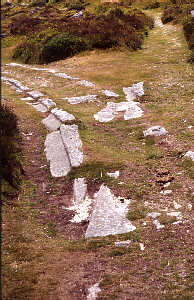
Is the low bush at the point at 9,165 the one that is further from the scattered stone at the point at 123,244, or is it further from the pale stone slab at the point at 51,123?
the scattered stone at the point at 123,244

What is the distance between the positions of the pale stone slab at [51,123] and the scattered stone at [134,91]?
4.44 m

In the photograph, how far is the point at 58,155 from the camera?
41.4ft

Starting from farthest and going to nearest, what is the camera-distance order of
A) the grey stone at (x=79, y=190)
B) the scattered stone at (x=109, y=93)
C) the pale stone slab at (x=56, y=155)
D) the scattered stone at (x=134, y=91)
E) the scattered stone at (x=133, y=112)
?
the scattered stone at (x=109, y=93)
the scattered stone at (x=134, y=91)
the scattered stone at (x=133, y=112)
the pale stone slab at (x=56, y=155)
the grey stone at (x=79, y=190)

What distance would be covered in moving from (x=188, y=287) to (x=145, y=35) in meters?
30.2

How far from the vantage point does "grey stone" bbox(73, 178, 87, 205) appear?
388 inches

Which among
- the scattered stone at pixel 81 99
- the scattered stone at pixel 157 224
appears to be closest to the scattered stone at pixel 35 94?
the scattered stone at pixel 81 99

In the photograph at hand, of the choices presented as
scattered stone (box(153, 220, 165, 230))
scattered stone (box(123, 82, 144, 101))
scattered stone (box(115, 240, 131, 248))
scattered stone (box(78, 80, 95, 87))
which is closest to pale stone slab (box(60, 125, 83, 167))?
scattered stone (box(153, 220, 165, 230))

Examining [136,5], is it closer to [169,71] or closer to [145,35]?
[145,35]

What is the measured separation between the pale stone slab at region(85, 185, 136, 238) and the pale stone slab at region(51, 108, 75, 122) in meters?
6.37

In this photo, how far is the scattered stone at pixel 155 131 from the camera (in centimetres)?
1352

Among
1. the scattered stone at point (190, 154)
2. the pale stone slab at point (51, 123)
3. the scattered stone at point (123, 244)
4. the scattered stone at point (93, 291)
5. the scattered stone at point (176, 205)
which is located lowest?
the pale stone slab at point (51, 123)

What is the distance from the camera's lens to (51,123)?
15.8 metres

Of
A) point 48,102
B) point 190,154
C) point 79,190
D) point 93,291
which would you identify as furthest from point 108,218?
point 48,102

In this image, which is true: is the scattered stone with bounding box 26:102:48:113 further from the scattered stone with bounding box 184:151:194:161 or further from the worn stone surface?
the scattered stone with bounding box 184:151:194:161
